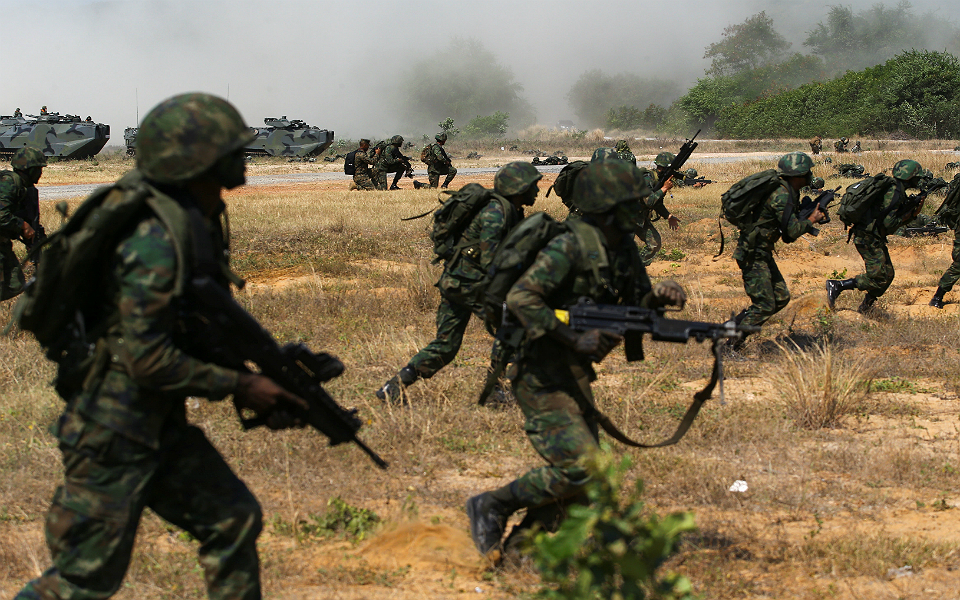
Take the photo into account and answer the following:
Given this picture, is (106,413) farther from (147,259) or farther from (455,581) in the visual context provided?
(455,581)

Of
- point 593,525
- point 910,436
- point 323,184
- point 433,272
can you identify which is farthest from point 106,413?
point 323,184

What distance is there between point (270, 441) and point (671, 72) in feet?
347

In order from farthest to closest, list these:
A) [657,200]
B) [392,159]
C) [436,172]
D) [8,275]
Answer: [436,172] < [392,159] < [657,200] < [8,275]

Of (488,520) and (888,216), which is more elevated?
(888,216)

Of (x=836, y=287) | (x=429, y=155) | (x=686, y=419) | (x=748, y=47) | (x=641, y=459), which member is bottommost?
(x=641, y=459)

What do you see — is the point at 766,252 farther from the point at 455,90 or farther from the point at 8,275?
the point at 455,90

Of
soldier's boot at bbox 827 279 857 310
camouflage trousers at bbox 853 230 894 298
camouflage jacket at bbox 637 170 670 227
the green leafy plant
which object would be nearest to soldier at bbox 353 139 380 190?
camouflage jacket at bbox 637 170 670 227

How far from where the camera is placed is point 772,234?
729cm

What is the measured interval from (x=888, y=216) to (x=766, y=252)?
237cm

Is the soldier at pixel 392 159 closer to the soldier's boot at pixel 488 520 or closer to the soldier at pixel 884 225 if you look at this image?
the soldier at pixel 884 225

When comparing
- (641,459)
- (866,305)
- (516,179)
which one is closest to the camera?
(641,459)

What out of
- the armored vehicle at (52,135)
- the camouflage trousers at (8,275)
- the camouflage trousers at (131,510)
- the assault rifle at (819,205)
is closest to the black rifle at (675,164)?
the assault rifle at (819,205)

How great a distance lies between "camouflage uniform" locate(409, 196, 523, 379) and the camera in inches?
230

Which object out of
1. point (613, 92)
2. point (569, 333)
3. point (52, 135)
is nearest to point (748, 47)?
point (613, 92)
